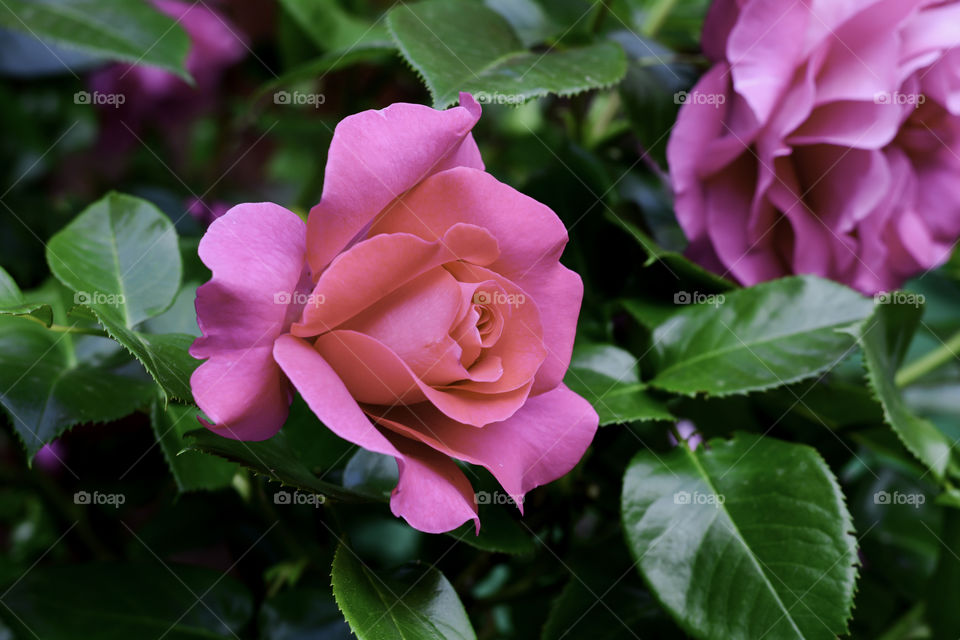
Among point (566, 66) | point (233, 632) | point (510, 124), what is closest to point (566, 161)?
point (566, 66)

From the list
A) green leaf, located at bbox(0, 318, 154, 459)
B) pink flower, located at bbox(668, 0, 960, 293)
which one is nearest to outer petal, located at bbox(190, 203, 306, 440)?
green leaf, located at bbox(0, 318, 154, 459)

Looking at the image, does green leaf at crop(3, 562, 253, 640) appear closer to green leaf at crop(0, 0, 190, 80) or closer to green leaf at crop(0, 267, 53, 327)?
green leaf at crop(0, 267, 53, 327)

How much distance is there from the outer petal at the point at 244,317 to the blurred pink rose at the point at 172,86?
46 centimetres

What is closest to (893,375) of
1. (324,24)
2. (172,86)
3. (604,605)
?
(604,605)

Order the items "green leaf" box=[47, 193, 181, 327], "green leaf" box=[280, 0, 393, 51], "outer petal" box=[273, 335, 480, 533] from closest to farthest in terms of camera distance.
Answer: "outer petal" box=[273, 335, 480, 533], "green leaf" box=[47, 193, 181, 327], "green leaf" box=[280, 0, 393, 51]

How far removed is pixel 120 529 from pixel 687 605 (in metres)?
0.36

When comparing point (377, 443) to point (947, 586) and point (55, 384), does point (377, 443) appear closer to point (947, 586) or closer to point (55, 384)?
point (55, 384)

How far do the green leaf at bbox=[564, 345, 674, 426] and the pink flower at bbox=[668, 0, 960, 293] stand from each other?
86mm

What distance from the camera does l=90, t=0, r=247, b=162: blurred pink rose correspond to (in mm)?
679

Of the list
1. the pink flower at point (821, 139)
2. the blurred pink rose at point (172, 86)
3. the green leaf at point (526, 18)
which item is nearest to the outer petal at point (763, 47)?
the pink flower at point (821, 139)

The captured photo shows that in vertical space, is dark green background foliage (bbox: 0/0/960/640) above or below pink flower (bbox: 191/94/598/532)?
below

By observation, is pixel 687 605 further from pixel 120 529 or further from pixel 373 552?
pixel 120 529

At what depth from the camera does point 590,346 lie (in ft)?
1.25

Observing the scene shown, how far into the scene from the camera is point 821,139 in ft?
1.36
